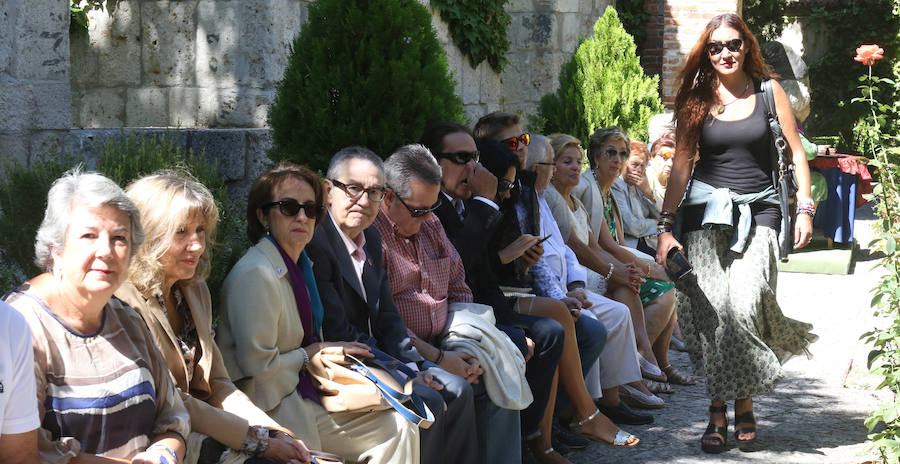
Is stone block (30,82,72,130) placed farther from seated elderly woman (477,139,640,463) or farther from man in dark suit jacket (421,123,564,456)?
seated elderly woman (477,139,640,463)

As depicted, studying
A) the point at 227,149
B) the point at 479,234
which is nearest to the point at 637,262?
the point at 479,234

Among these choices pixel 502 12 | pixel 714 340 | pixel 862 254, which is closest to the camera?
pixel 714 340

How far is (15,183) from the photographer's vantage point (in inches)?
135

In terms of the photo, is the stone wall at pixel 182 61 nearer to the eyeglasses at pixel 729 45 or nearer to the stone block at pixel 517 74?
the eyeglasses at pixel 729 45

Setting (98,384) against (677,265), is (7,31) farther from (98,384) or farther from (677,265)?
(677,265)

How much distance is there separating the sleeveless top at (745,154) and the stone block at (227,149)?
245 cm

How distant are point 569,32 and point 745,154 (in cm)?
646

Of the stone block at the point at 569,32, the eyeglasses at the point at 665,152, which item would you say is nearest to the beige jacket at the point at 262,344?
the eyeglasses at the point at 665,152

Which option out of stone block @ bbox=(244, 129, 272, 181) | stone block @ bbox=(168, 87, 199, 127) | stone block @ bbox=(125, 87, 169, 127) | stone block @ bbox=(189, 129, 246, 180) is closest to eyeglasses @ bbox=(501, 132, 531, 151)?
stone block @ bbox=(244, 129, 272, 181)

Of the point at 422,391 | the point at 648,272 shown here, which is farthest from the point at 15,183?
the point at 648,272

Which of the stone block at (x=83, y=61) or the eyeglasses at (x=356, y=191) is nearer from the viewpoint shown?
the eyeglasses at (x=356, y=191)

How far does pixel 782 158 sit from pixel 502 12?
536cm

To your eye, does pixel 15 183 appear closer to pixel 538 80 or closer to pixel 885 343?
pixel 885 343

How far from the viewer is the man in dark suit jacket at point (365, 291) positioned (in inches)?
143
